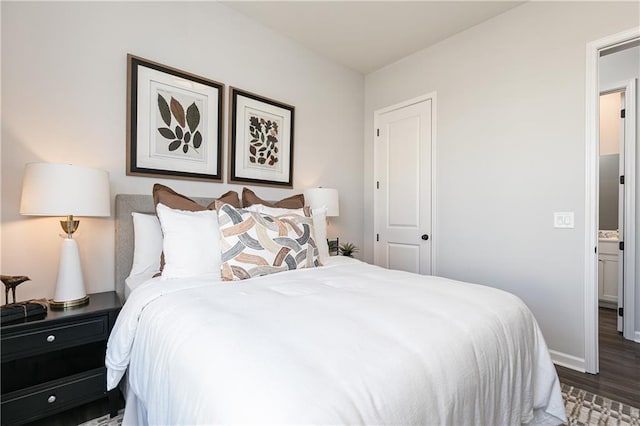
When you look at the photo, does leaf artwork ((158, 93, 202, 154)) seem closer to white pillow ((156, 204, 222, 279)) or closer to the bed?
white pillow ((156, 204, 222, 279))

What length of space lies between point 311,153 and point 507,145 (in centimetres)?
180

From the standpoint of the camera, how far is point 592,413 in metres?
1.75

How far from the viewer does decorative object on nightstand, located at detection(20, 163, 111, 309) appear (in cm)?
155

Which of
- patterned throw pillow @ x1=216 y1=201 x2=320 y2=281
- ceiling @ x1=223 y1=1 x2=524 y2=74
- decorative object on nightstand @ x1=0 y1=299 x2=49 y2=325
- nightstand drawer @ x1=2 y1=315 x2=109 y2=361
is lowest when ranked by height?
nightstand drawer @ x1=2 y1=315 x2=109 y2=361

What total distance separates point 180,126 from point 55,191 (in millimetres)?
1011

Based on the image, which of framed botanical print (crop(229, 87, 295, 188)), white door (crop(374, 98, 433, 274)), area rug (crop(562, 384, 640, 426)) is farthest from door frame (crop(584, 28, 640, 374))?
framed botanical print (crop(229, 87, 295, 188))

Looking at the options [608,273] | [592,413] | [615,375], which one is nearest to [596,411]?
[592,413]

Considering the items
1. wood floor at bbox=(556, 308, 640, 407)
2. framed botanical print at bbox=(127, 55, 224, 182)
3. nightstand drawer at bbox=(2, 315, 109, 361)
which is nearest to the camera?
nightstand drawer at bbox=(2, 315, 109, 361)

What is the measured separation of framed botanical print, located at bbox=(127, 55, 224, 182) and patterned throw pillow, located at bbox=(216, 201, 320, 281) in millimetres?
675

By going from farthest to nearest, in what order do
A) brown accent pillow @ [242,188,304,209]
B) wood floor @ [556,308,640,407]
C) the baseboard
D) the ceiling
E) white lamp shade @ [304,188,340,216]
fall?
1. white lamp shade @ [304,188,340,216]
2. the ceiling
3. brown accent pillow @ [242,188,304,209]
4. the baseboard
5. wood floor @ [556,308,640,407]

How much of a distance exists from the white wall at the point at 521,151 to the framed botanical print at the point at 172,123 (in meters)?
2.15

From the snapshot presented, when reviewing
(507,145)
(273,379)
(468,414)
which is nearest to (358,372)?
(273,379)

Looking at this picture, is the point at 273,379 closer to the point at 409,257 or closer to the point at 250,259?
the point at 250,259

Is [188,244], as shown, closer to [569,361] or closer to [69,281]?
[69,281]
